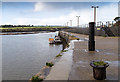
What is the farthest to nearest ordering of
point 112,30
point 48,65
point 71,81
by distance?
point 112,30
point 48,65
point 71,81

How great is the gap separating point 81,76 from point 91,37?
640 cm

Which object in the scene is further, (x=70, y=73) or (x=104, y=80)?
(x=70, y=73)

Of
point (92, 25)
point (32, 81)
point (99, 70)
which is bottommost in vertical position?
point (32, 81)

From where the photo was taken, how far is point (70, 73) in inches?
219

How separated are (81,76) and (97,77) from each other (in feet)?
2.29

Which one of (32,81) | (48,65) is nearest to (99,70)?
(32,81)

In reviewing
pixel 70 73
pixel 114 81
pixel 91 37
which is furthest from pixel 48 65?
pixel 91 37

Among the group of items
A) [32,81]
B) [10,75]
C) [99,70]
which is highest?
[99,70]

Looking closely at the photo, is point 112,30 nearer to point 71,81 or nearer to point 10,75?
point 10,75

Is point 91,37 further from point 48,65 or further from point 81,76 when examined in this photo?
point 81,76

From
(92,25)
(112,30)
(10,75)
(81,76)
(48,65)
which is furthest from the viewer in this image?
(112,30)

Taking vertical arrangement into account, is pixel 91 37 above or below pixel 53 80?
above

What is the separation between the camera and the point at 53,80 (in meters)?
4.84

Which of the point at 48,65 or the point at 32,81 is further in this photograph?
the point at 48,65
